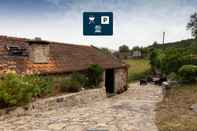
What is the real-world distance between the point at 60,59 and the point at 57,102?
18.4 feet

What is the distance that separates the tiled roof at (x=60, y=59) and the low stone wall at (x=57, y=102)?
2.05 metres

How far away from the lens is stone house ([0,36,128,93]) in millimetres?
15643

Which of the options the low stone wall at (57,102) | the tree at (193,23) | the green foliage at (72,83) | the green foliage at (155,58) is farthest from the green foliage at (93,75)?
the tree at (193,23)

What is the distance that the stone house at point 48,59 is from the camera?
15643 millimetres

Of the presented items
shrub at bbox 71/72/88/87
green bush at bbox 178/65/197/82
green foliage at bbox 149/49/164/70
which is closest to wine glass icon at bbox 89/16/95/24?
shrub at bbox 71/72/88/87

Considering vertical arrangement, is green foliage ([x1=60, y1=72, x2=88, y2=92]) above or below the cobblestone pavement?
above

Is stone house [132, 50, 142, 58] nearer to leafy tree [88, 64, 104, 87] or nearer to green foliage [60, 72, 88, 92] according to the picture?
leafy tree [88, 64, 104, 87]

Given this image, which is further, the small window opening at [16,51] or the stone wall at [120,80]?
the stone wall at [120,80]

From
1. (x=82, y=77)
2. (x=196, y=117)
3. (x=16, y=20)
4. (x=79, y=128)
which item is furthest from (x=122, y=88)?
(x=79, y=128)

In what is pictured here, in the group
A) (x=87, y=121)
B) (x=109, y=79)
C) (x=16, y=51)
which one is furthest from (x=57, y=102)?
(x=109, y=79)

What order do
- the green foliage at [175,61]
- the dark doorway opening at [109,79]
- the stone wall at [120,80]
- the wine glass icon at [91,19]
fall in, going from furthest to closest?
the green foliage at [175,61], the stone wall at [120,80], the dark doorway opening at [109,79], the wine glass icon at [91,19]

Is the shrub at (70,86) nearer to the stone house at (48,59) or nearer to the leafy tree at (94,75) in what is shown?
the stone house at (48,59)

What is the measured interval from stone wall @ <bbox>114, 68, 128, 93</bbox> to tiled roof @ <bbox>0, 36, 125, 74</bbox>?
1.74 ft

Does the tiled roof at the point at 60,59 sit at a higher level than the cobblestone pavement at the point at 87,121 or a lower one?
higher
